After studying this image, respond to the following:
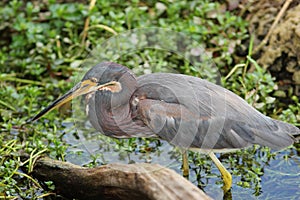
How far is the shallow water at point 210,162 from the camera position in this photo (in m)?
4.53

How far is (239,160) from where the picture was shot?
4922mm

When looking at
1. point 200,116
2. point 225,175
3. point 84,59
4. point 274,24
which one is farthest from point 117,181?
point 274,24

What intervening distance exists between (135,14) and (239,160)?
2270 millimetres

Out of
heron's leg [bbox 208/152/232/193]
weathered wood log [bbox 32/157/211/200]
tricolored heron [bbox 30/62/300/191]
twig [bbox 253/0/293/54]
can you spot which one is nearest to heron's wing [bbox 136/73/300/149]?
tricolored heron [bbox 30/62/300/191]

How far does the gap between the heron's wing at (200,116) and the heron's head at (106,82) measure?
9 cm

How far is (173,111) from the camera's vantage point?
4.15m

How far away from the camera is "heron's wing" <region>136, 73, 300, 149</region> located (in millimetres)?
4156

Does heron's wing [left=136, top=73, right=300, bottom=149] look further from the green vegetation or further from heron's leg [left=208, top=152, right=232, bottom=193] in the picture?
the green vegetation

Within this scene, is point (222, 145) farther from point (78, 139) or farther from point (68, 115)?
point (68, 115)

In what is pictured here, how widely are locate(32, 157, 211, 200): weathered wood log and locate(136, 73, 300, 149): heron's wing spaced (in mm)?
464

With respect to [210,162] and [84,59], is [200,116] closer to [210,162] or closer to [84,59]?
[210,162]

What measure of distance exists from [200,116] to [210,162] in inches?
30.7

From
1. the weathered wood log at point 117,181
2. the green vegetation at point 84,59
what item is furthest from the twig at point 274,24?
the weathered wood log at point 117,181

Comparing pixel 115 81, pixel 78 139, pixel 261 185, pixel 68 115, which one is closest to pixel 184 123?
pixel 115 81
